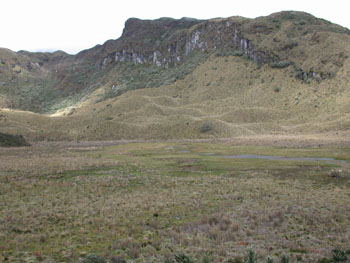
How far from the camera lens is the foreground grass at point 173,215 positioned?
1362 centimetres

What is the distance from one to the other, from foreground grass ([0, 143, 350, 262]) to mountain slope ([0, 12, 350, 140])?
186ft

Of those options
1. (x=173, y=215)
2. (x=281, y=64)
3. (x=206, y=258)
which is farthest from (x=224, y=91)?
(x=206, y=258)

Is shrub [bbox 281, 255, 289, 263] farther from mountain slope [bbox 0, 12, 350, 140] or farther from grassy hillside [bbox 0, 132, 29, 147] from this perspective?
mountain slope [bbox 0, 12, 350, 140]

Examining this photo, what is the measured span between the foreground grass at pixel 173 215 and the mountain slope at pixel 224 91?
56.8 metres

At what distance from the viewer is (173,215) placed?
18953 mm

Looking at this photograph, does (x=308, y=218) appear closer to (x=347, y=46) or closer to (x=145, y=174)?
(x=145, y=174)

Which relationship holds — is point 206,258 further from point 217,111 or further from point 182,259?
point 217,111

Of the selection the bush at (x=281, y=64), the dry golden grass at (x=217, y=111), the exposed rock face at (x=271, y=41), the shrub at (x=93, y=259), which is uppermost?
the exposed rock face at (x=271, y=41)

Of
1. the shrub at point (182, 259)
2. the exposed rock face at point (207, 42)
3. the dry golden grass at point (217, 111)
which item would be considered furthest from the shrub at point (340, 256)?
the exposed rock face at point (207, 42)

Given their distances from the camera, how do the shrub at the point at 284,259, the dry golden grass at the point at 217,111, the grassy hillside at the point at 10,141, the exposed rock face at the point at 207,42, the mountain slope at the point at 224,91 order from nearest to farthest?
the shrub at the point at 284,259 → the grassy hillside at the point at 10,141 → the dry golden grass at the point at 217,111 → the mountain slope at the point at 224,91 → the exposed rock face at the point at 207,42

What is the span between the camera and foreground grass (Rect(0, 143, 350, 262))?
536 inches

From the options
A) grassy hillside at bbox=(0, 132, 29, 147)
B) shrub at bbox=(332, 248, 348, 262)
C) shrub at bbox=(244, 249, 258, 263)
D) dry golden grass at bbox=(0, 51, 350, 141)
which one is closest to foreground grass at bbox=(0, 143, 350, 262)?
shrub at bbox=(332, 248, 348, 262)

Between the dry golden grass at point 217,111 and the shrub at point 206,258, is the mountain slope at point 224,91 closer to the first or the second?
the dry golden grass at point 217,111

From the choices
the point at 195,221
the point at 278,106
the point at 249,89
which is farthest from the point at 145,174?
the point at 249,89
